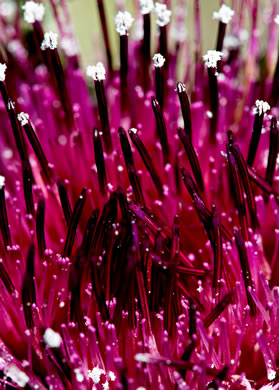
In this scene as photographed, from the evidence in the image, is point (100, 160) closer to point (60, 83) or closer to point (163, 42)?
point (60, 83)

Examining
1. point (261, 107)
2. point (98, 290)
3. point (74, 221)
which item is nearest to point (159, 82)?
point (261, 107)

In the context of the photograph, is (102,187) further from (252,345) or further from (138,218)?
(252,345)

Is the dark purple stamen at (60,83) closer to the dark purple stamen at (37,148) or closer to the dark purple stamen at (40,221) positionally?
the dark purple stamen at (37,148)

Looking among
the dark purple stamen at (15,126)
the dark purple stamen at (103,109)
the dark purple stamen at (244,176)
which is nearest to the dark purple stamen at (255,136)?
the dark purple stamen at (244,176)

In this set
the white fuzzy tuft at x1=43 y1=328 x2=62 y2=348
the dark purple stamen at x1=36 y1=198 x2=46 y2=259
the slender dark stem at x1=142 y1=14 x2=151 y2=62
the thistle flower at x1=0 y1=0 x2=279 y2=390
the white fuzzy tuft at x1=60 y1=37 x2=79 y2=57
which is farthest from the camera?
the white fuzzy tuft at x1=60 y1=37 x2=79 y2=57

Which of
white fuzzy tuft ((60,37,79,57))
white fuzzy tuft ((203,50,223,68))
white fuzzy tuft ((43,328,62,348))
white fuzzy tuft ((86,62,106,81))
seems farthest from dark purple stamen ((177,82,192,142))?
white fuzzy tuft ((43,328,62,348))

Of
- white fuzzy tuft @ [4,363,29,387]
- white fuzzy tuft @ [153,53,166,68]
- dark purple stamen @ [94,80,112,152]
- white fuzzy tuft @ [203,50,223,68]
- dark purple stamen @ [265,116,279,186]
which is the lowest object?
white fuzzy tuft @ [4,363,29,387]

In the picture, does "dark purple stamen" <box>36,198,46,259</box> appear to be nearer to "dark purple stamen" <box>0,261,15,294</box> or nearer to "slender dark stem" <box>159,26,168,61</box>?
"dark purple stamen" <box>0,261,15,294</box>
